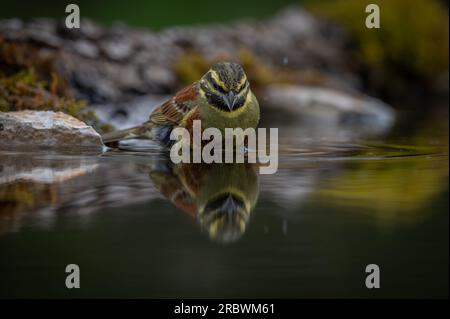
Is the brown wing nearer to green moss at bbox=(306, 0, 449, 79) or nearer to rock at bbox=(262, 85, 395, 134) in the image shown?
rock at bbox=(262, 85, 395, 134)

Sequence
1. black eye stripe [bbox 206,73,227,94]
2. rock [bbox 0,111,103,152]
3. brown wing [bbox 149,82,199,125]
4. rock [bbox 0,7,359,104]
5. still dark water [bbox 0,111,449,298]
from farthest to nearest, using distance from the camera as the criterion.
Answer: rock [bbox 0,7,359,104] → brown wing [bbox 149,82,199,125] → rock [bbox 0,111,103,152] → black eye stripe [bbox 206,73,227,94] → still dark water [bbox 0,111,449,298]

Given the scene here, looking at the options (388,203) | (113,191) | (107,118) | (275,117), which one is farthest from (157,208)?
(275,117)

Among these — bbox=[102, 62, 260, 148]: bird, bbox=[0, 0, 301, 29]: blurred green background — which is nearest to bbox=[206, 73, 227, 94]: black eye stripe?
bbox=[102, 62, 260, 148]: bird

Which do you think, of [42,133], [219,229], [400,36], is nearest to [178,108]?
[42,133]

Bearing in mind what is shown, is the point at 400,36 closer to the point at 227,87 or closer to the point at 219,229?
the point at 227,87

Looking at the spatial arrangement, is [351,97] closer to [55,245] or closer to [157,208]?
[157,208]

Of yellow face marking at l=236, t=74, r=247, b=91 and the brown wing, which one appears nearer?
yellow face marking at l=236, t=74, r=247, b=91

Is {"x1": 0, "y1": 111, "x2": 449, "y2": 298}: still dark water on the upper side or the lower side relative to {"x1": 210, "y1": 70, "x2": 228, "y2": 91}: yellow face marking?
lower
